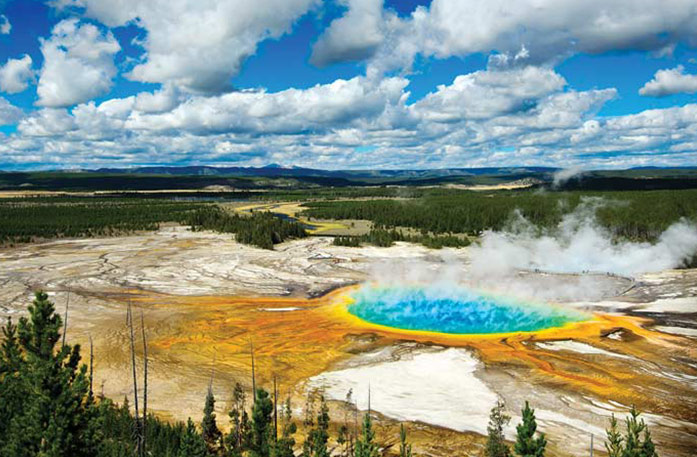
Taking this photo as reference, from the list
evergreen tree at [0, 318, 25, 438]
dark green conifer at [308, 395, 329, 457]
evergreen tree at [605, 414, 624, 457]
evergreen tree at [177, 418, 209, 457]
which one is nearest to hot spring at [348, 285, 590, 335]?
dark green conifer at [308, 395, 329, 457]

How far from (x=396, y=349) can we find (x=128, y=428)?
11136 millimetres

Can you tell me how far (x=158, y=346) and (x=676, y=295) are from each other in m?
29.5

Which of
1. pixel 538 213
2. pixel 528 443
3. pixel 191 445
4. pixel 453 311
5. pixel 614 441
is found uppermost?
pixel 538 213

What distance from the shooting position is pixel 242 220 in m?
73.7

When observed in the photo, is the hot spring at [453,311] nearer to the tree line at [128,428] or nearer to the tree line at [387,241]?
the tree line at [128,428]

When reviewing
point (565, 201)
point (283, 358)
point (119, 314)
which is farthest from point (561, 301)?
point (565, 201)

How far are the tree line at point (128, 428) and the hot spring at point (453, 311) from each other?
10.6 m

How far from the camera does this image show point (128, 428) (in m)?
14.8

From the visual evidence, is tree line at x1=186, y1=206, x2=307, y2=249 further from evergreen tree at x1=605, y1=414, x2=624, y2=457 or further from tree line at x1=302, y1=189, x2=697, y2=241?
evergreen tree at x1=605, y1=414, x2=624, y2=457

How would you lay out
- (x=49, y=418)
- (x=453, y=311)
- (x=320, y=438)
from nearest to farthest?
(x=320, y=438) < (x=49, y=418) < (x=453, y=311)

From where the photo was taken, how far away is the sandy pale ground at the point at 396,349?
16.1 m

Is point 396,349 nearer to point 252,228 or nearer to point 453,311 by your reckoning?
point 453,311

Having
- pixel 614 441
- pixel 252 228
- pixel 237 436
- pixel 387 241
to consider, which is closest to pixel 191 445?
pixel 237 436

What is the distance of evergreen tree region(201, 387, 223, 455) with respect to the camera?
14.4 metres
